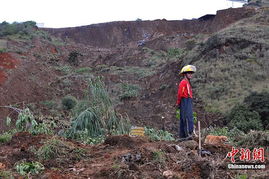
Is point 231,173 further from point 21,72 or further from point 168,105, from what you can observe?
point 21,72

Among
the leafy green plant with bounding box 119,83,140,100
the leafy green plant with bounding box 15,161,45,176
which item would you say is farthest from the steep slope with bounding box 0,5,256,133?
the leafy green plant with bounding box 15,161,45,176

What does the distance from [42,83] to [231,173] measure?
15.4m

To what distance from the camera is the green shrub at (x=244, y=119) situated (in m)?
10.3

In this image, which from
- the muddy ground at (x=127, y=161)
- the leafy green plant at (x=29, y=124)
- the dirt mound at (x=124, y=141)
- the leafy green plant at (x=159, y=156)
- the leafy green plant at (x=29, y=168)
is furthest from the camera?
the leafy green plant at (x=29, y=124)

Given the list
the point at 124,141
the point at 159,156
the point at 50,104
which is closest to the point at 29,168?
the point at 159,156

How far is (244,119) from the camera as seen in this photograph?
1106cm

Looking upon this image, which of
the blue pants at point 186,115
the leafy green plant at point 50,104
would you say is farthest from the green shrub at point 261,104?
the leafy green plant at point 50,104

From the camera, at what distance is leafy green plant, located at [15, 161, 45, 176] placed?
174 inches

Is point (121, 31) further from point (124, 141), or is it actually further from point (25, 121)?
Answer: point (124, 141)

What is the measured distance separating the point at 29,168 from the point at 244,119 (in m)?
8.18

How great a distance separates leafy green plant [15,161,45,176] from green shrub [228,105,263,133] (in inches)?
291

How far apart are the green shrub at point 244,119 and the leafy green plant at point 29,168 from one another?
24.3 ft

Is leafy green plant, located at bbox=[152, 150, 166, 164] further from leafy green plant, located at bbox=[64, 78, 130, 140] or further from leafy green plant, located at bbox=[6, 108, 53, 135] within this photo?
leafy green plant, located at bbox=[6, 108, 53, 135]

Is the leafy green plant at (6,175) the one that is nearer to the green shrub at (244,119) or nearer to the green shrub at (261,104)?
the green shrub at (244,119)
